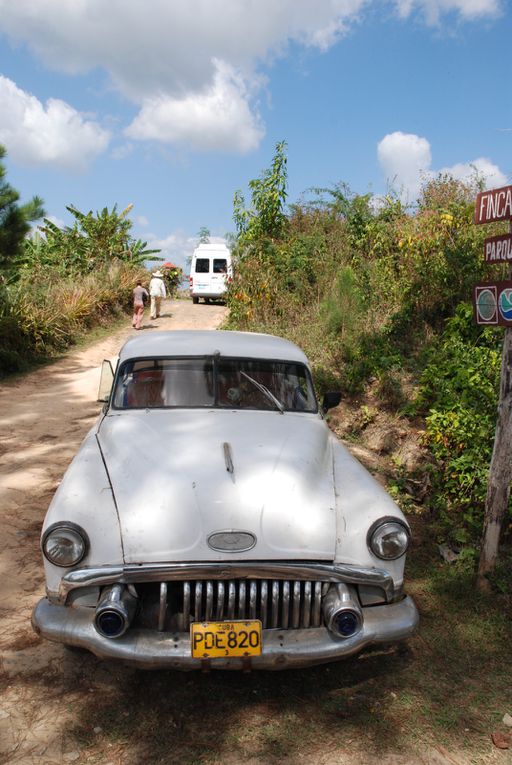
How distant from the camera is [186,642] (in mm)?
2646

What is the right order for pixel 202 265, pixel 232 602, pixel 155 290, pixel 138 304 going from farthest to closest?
pixel 202 265 → pixel 155 290 → pixel 138 304 → pixel 232 602

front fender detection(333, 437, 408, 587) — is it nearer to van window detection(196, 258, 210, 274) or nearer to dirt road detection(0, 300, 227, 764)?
dirt road detection(0, 300, 227, 764)

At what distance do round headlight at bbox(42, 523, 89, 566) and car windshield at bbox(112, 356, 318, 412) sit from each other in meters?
1.44

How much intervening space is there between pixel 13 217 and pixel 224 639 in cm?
1088

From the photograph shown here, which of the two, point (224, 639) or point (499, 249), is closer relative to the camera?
point (224, 639)

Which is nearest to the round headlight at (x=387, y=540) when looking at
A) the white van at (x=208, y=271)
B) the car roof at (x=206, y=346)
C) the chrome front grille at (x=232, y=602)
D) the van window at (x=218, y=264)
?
the chrome front grille at (x=232, y=602)

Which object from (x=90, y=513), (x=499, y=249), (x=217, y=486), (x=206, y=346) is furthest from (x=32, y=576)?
(x=499, y=249)

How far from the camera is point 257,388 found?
14.1ft

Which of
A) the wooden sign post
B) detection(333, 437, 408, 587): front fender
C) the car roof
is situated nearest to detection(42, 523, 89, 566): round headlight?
detection(333, 437, 408, 587): front fender

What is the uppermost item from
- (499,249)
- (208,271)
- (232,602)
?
(499,249)

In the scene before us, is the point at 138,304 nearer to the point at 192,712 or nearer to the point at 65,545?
the point at 65,545

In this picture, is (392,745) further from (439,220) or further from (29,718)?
(439,220)

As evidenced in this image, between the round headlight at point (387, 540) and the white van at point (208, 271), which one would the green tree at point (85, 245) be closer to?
the white van at point (208, 271)

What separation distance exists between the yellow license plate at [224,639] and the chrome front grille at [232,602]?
9 cm
